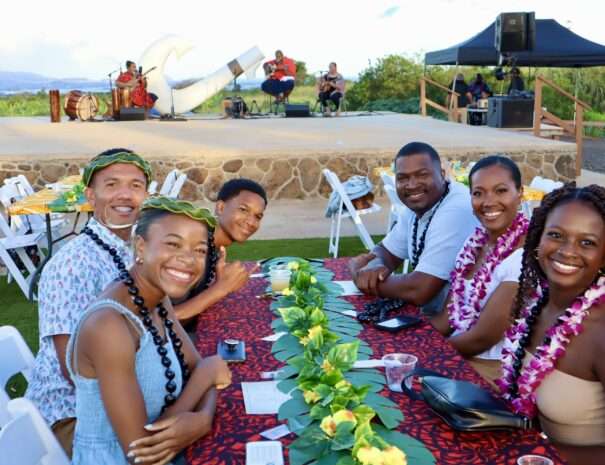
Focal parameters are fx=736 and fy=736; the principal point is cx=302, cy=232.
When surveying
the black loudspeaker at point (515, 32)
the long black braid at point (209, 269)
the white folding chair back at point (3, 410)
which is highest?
the black loudspeaker at point (515, 32)

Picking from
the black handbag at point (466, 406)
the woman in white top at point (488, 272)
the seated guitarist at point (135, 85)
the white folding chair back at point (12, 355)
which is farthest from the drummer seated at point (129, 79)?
the black handbag at point (466, 406)

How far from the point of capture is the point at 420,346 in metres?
2.57

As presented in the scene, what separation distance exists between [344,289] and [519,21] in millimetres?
13266

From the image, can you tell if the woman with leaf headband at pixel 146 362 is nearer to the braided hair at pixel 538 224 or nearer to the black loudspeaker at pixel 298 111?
the braided hair at pixel 538 224

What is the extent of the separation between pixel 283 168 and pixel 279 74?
9.65 metres

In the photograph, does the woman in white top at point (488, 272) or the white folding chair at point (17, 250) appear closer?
the woman in white top at point (488, 272)

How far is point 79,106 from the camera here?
682 inches

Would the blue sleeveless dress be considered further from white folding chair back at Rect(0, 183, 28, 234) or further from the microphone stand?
the microphone stand

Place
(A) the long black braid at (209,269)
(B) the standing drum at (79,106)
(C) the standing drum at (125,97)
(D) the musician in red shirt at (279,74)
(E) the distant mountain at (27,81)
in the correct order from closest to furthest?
(A) the long black braid at (209,269) < (B) the standing drum at (79,106) < (C) the standing drum at (125,97) < (D) the musician in red shirt at (279,74) < (E) the distant mountain at (27,81)

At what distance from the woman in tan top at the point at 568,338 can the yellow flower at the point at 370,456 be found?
0.86m

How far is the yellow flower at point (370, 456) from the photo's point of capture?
4.96ft

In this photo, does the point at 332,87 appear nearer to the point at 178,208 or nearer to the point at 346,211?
the point at 346,211

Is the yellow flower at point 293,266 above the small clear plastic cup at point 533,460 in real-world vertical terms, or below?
above

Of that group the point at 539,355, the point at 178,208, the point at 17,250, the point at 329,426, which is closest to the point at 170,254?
the point at 178,208
